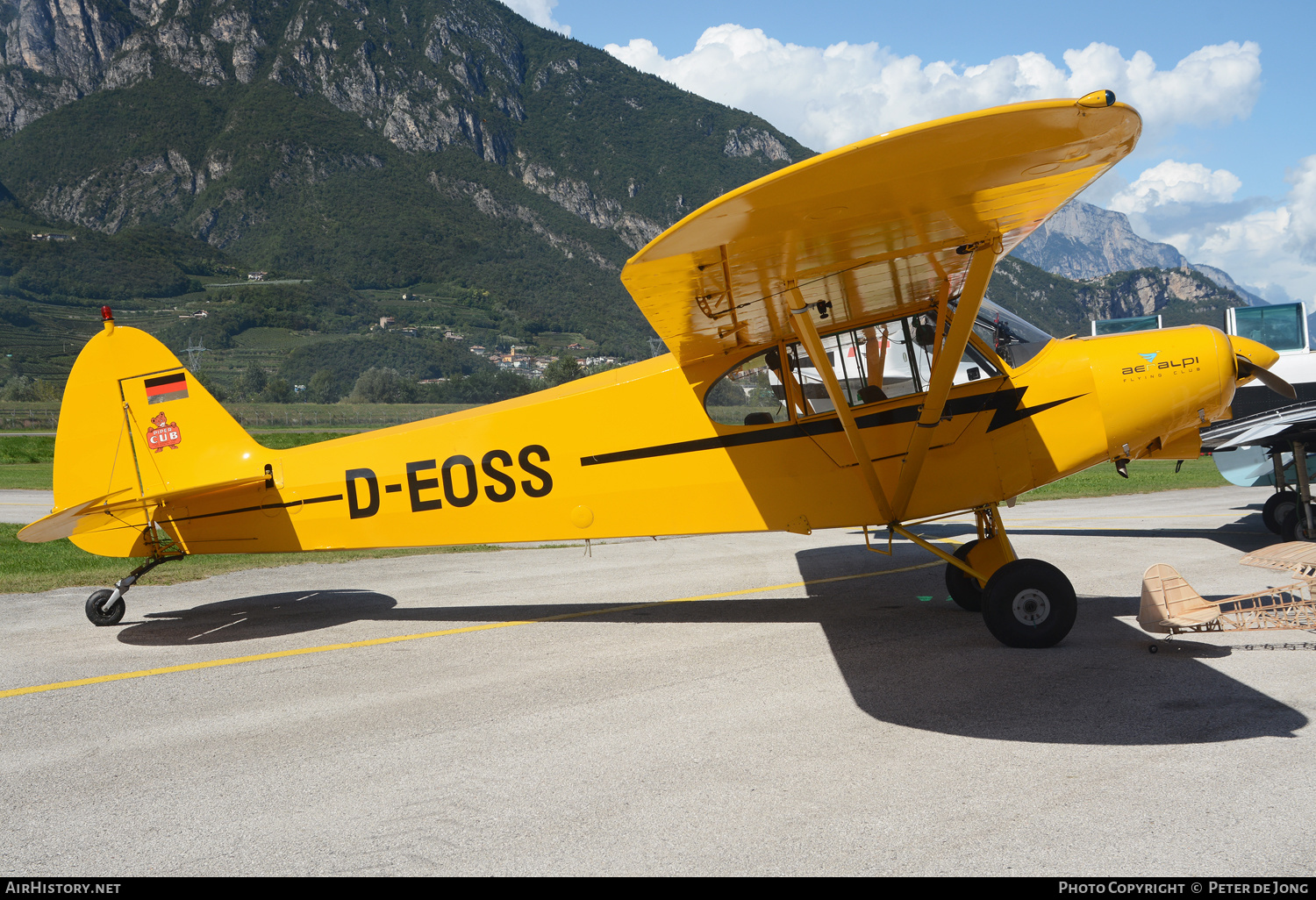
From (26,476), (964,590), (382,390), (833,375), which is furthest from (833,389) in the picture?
(382,390)

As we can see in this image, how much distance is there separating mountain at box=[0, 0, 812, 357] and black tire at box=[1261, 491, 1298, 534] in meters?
106

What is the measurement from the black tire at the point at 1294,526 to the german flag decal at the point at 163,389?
12586 millimetres

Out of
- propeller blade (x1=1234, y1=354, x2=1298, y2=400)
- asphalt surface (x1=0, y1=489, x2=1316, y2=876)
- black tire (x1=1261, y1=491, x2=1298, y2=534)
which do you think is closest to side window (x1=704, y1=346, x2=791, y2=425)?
asphalt surface (x1=0, y1=489, x2=1316, y2=876)

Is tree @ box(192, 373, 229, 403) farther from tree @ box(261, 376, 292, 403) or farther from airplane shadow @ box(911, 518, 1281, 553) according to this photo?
airplane shadow @ box(911, 518, 1281, 553)

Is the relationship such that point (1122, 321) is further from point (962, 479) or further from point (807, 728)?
point (807, 728)

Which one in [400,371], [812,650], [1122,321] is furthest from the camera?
[400,371]

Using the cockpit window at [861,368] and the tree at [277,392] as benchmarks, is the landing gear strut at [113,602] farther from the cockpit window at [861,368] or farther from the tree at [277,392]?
the tree at [277,392]

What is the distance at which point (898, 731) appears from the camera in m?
4.28

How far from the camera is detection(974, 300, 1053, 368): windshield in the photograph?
628 cm

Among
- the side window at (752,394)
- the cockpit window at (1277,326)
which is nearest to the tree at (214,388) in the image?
the cockpit window at (1277,326)

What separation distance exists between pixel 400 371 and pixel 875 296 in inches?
3343

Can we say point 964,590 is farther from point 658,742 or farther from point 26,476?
point 26,476

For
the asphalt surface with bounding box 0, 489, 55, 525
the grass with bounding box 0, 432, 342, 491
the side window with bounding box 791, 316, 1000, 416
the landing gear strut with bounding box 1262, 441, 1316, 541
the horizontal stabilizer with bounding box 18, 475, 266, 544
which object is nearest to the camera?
the side window with bounding box 791, 316, 1000, 416

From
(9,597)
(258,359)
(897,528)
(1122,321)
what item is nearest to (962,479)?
(897,528)
